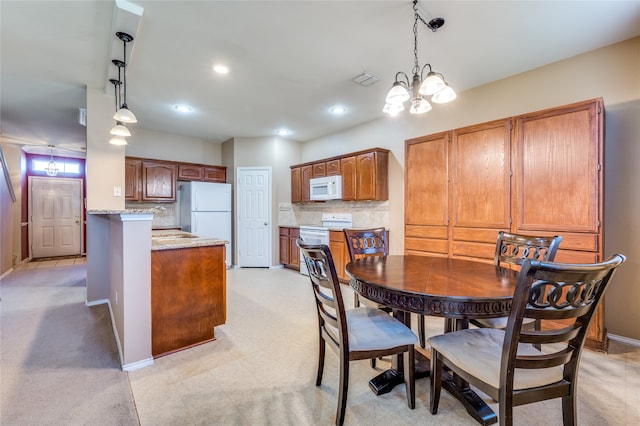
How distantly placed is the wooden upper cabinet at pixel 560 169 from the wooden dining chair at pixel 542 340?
4.92 ft

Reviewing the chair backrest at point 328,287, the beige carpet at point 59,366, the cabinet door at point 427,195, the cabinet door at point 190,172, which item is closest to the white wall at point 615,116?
the cabinet door at point 427,195

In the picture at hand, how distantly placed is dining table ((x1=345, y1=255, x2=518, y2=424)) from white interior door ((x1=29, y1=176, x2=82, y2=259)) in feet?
27.0

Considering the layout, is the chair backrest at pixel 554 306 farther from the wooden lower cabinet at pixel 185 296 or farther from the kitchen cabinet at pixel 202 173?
the kitchen cabinet at pixel 202 173

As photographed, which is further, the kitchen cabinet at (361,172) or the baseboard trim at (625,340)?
the kitchen cabinet at (361,172)

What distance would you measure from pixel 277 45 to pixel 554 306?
264 centimetres

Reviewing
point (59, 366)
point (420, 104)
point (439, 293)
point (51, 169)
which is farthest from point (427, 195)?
point (51, 169)

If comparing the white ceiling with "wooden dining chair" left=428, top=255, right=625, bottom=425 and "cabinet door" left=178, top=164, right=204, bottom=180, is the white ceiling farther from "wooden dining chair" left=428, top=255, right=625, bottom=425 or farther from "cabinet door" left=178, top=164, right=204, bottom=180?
"wooden dining chair" left=428, top=255, right=625, bottom=425

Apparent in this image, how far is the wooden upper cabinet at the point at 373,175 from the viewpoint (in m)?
4.13

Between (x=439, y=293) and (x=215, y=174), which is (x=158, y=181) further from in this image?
(x=439, y=293)

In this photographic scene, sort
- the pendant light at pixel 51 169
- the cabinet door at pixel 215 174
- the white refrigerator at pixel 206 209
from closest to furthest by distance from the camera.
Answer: the white refrigerator at pixel 206 209, the cabinet door at pixel 215 174, the pendant light at pixel 51 169

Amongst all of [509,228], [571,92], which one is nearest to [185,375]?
[509,228]

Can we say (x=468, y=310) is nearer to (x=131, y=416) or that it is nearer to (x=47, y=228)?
(x=131, y=416)

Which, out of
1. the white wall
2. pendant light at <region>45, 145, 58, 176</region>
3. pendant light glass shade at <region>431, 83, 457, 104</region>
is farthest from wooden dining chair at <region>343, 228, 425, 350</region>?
pendant light at <region>45, 145, 58, 176</region>

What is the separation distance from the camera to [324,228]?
4.62m
